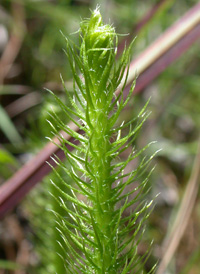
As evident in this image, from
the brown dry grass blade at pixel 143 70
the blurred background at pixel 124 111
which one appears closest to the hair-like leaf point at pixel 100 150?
the brown dry grass blade at pixel 143 70

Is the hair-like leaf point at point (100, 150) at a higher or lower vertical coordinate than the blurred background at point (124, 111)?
lower

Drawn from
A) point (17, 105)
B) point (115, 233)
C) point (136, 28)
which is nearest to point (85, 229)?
point (115, 233)

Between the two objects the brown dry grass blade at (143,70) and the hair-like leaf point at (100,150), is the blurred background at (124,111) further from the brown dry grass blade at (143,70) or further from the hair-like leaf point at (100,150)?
the hair-like leaf point at (100,150)

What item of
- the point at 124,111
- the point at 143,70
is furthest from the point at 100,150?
the point at 124,111

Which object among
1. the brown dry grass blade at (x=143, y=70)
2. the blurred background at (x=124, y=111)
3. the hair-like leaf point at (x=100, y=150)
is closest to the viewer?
the hair-like leaf point at (x=100, y=150)

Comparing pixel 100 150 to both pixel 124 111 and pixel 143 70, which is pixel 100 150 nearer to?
pixel 143 70

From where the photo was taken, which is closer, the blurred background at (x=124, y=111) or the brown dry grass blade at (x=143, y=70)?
the brown dry grass blade at (x=143, y=70)

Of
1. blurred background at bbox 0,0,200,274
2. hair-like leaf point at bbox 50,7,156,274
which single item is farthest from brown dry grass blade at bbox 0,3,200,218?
blurred background at bbox 0,0,200,274

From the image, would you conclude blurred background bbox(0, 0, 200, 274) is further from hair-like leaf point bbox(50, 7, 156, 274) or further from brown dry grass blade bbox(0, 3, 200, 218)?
hair-like leaf point bbox(50, 7, 156, 274)
